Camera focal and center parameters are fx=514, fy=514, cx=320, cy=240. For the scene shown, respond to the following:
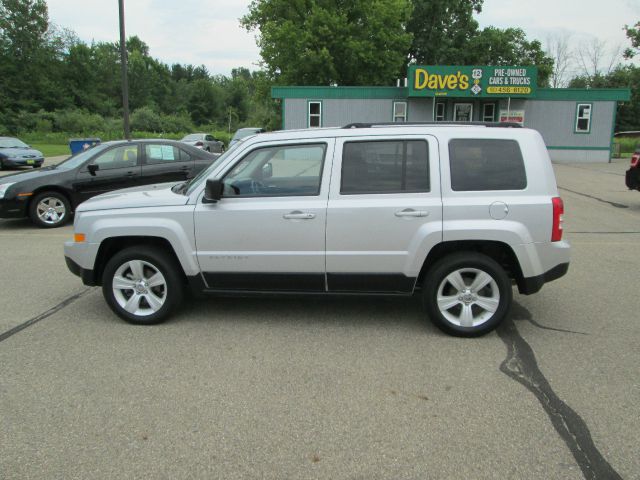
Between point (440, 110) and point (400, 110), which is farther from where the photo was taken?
point (440, 110)

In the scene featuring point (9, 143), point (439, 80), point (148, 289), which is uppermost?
point (439, 80)

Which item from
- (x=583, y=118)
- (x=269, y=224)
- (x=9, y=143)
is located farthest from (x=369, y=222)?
(x=583, y=118)

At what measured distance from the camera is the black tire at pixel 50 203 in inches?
370

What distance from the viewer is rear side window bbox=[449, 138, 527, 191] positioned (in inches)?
169

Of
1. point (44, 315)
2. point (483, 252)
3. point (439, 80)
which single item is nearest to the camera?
point (483, 252)

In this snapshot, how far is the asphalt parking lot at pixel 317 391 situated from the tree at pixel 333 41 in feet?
112

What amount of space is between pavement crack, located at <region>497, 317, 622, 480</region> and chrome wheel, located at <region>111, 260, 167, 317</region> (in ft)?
9.85

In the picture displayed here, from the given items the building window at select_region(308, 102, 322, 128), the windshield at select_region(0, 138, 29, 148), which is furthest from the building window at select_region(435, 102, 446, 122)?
the windshield at select_region(0, 138, 29, 148)

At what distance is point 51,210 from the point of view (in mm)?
9547

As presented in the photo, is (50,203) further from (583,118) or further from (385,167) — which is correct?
(583,118)

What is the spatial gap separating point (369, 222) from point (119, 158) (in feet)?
24.1

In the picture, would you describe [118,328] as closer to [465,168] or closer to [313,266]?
[313,266]

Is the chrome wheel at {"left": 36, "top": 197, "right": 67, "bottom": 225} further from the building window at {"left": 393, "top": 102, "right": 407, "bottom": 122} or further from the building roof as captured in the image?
the building window at {"left": 393, "top": 102, "right": 407, "bottom": 122}

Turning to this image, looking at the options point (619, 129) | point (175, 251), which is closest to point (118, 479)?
point (175, 251)
